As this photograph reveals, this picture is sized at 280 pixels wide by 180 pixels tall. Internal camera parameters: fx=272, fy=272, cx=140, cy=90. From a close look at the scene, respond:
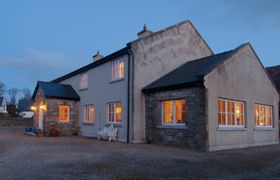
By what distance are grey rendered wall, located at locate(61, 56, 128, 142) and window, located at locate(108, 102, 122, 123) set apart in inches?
11.0

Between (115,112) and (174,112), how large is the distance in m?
4.51

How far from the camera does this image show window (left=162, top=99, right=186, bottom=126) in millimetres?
13509

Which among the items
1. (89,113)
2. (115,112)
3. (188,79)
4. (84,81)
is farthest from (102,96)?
(188,79)

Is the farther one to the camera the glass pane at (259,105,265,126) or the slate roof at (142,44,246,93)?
the glass pane at (259,105,265,126)

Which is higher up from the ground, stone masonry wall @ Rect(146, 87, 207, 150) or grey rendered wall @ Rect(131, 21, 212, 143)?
grey rendered wall @ Rect(131, 21, 212, 143)

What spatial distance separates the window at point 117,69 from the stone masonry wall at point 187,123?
8.26ft

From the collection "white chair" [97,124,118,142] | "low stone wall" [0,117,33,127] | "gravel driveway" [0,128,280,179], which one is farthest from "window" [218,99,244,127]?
"low stone wall" [0,117,33,127]

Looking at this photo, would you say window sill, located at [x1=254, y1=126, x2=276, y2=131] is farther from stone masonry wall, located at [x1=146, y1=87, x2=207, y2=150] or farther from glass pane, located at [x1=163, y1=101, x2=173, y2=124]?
glass pane, located at [x1=163, y1=101, x2=173, y2=124]

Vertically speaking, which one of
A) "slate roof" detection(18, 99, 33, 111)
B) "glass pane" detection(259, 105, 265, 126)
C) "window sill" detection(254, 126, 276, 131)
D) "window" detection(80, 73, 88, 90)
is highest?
"window" detection(80, 73, 88, 90)

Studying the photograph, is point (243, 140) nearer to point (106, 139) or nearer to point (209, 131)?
point (209, 131)

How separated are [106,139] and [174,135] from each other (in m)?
5.22

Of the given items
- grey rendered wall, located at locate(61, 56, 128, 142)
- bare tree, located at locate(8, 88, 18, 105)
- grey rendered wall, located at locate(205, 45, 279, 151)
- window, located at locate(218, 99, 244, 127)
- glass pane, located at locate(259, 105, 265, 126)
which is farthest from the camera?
bare tree, located at locate(8, 88, 18, 105)

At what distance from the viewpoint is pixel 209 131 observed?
39.4ft

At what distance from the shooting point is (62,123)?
805 inches
